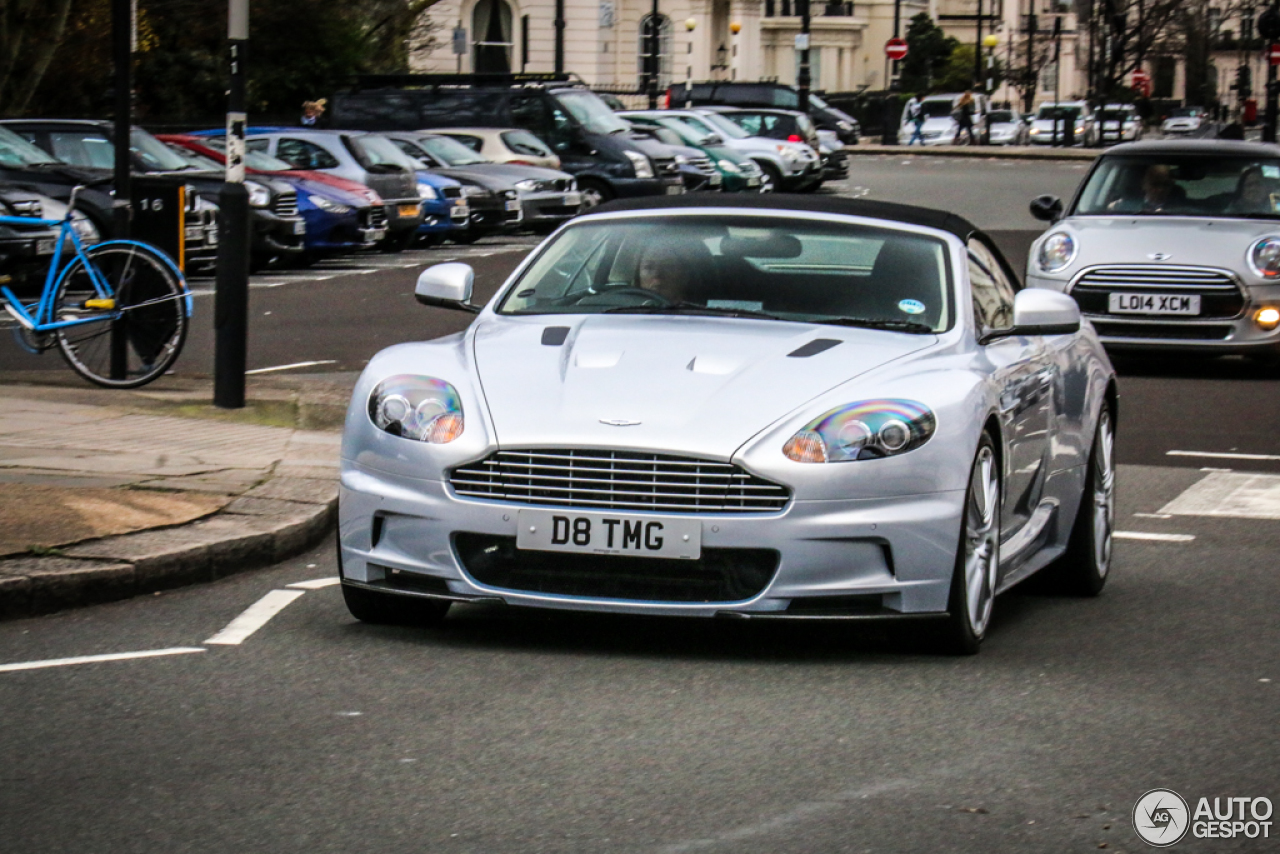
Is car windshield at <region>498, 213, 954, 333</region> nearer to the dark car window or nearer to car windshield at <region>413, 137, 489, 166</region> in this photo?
the dark car window

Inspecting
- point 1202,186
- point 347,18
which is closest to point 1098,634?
point 1202,186

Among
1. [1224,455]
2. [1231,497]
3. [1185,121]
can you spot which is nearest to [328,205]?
[1224,455]

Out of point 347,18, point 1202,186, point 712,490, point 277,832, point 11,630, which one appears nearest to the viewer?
point 277,832

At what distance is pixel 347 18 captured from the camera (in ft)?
171

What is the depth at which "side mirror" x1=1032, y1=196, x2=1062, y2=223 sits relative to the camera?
641 inches

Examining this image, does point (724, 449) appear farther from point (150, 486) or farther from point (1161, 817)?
point (150, 486)

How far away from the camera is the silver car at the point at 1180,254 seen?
15188 mm

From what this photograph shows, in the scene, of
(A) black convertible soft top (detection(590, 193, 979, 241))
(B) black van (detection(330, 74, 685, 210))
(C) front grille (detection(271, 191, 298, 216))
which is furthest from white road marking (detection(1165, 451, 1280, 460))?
(B) black van (detection(330, 74, 685, 210))

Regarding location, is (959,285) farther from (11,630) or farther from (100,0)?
(100,0)

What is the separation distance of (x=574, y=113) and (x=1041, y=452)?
27437 mm

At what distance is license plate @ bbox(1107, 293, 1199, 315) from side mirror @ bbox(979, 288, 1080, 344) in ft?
27.0

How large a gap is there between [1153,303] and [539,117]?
65.9 ft

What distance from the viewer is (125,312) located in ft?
41.5

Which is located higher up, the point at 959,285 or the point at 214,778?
the point at 959,285
